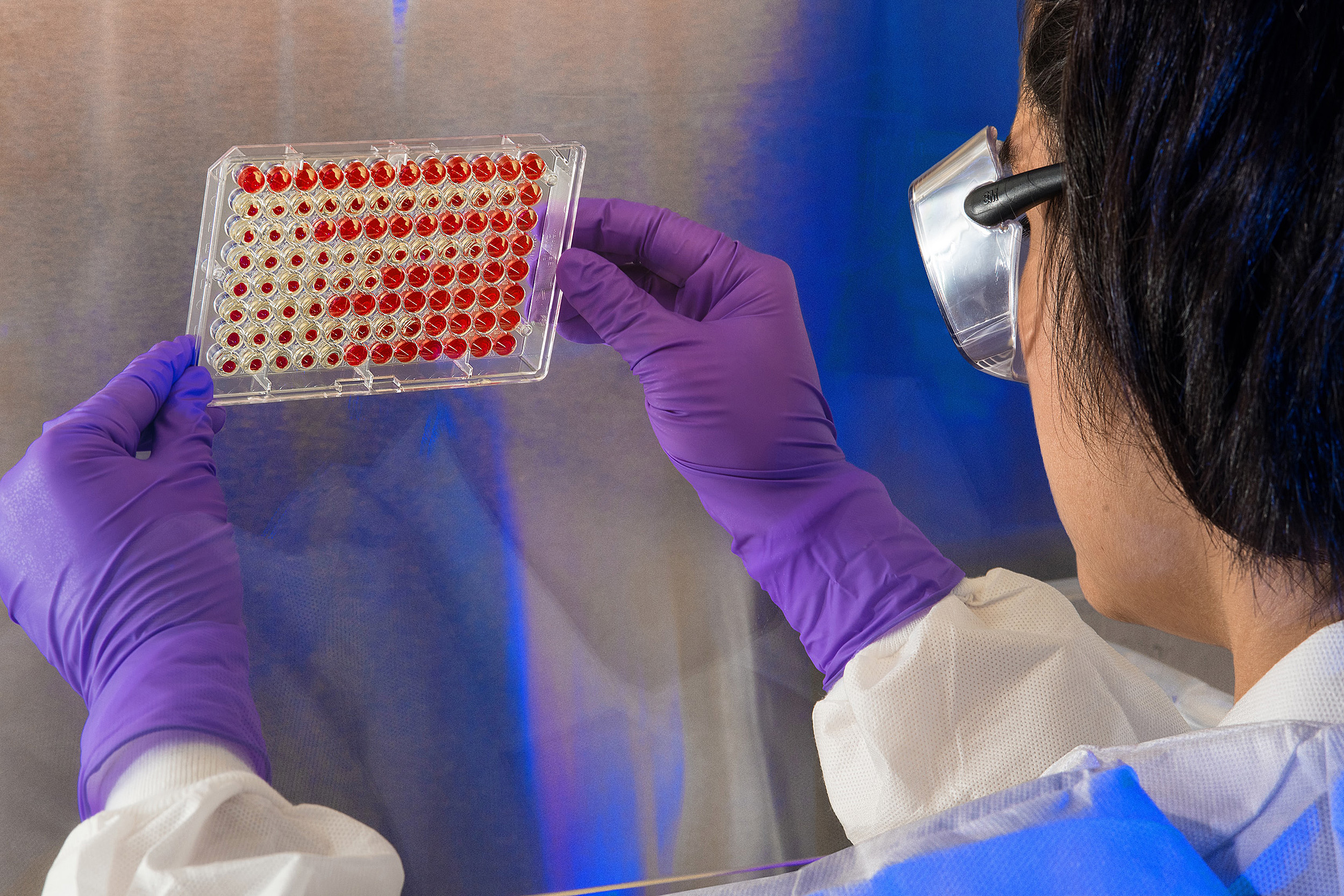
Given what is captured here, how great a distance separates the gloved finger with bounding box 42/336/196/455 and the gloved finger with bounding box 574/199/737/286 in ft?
1.54

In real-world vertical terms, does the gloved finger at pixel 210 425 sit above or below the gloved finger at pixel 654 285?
below

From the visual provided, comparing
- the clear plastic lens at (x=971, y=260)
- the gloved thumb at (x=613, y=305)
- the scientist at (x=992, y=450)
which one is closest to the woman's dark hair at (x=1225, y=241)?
the scientist at (x=992, y=450)

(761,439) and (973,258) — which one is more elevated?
(973,258)

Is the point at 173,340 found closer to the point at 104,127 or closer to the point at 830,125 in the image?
the point at 104,127

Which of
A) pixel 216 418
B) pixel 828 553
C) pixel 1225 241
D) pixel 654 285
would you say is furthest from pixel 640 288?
pixel 1225 241

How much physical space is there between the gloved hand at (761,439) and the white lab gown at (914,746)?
0.06 m

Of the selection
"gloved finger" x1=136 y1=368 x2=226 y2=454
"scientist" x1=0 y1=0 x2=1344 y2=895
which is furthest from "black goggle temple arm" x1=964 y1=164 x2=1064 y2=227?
"gloved finger" x1=136 y1=368 x2=226 y2=454

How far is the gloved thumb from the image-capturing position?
40.5 inches

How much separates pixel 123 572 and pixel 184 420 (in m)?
0.17

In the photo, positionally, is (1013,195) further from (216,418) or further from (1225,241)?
(216,418)

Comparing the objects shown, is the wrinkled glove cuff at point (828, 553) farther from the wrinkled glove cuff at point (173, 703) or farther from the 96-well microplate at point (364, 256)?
the wrinkled glove cuff at point (173, 703)

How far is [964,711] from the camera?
3.15 feet

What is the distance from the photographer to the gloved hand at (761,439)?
1.04 metres

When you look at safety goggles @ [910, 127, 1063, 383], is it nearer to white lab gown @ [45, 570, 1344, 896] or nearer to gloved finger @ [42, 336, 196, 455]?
white lab gown @ [45, 570, 1344, 896]
